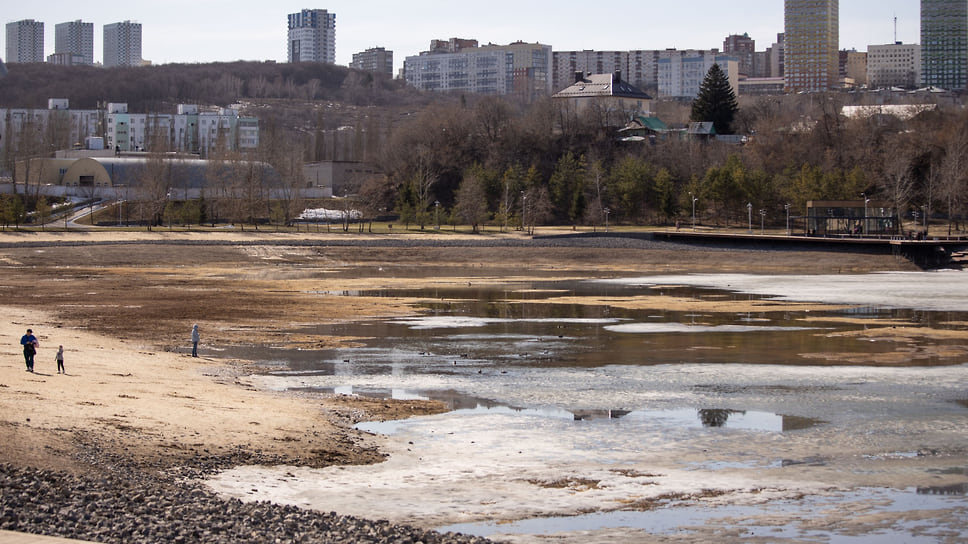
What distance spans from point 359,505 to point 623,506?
4.06 metres

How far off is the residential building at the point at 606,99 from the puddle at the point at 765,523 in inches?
5032

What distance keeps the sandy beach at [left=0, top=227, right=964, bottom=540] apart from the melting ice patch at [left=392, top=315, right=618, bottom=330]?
247 cm

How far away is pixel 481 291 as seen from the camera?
184ft

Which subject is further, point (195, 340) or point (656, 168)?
point (656, 168)

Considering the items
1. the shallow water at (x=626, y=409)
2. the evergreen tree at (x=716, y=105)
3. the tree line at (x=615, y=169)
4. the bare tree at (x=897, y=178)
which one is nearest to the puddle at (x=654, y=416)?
the shallow water at (x=626, y=409)

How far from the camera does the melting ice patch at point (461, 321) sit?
40000 millimetres

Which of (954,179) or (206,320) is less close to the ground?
(954,179)

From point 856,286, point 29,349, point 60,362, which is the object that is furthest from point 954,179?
point 29,349

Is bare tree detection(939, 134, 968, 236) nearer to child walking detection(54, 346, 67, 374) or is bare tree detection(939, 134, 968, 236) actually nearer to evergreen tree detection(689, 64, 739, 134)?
evergreen tree detection(689, 64, 739, 134)

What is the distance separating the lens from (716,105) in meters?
150

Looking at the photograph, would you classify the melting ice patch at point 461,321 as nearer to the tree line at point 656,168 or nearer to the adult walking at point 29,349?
the adult walking at point 29,349

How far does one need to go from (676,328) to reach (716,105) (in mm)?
117217

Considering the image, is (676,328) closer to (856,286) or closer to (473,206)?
(856,286)

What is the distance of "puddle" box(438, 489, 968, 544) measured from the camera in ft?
47.2
